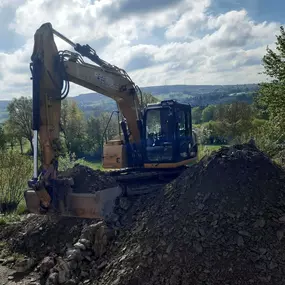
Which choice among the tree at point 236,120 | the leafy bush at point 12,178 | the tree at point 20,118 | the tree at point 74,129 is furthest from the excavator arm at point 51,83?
the tree at point 20,118

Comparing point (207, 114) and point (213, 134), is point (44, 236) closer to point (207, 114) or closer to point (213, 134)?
point (213, 134)

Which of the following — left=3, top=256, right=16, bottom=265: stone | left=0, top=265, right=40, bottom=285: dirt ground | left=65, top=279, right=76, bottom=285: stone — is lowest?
left=0, top=265, right=40, bottom=285: dirt ground

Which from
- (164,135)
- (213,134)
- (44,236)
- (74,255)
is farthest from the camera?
(213,134)

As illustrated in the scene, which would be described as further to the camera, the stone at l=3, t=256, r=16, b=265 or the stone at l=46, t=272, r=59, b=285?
the stone at l=3, t=256, r=16, b=265

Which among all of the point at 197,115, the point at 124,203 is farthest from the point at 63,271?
the point at 197,115

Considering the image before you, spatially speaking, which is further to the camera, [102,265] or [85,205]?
[85,205]

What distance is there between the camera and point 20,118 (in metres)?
39.2

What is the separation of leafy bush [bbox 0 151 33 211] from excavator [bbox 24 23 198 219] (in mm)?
5631

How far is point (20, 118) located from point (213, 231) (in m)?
36.3

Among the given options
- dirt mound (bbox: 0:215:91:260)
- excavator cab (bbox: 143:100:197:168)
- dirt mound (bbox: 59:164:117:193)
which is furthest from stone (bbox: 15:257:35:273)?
excavator cab (bbox: 143:100:197:168)

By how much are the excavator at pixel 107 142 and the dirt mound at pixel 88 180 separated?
0.29 meters

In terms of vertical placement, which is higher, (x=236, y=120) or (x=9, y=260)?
(x=236, y=120)

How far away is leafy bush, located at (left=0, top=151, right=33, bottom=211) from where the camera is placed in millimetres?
13609

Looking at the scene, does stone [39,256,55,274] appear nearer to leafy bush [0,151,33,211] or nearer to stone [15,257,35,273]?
stone [15,257,35,273]
